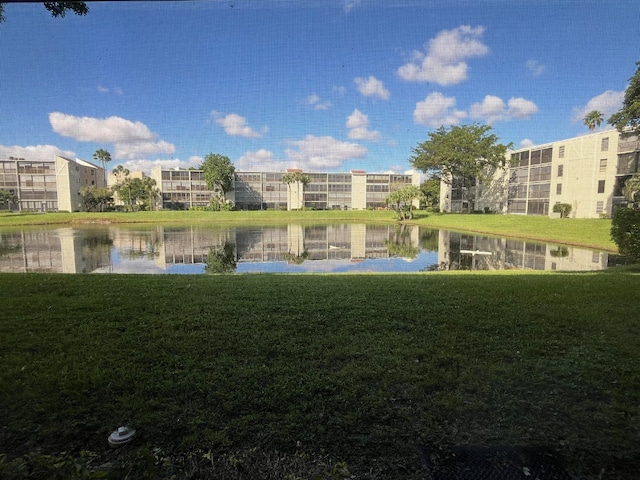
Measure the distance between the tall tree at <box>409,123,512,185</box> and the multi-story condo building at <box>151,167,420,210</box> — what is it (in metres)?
12.1

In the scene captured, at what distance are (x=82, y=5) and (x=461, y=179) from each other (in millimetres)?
43533

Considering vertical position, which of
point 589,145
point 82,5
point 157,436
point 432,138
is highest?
point 432,138

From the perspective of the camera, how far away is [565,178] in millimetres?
32875

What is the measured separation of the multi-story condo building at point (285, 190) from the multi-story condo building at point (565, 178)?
13106mm

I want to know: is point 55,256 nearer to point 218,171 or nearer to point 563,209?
point 563,209

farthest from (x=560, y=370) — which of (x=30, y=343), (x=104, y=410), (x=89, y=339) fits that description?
(x=30, y=343)

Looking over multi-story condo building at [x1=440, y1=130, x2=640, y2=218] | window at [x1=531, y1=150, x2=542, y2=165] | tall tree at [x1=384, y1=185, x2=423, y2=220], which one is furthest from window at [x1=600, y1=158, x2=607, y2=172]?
tall tree at [x1=384, y1=185, x2=423, y2=220]

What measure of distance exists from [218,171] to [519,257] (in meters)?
40.9

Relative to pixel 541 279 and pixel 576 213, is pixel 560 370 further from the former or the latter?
pixel 576 213

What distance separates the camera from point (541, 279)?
18.8ft

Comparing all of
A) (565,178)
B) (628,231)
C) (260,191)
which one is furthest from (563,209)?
(260,191)

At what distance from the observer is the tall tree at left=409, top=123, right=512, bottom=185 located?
38487mm

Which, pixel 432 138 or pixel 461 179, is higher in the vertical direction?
pixel 432 138

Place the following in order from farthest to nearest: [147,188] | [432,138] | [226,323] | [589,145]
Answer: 1. [147,188]
2. [432,138]
3. [589,145]
4. [226,323]
